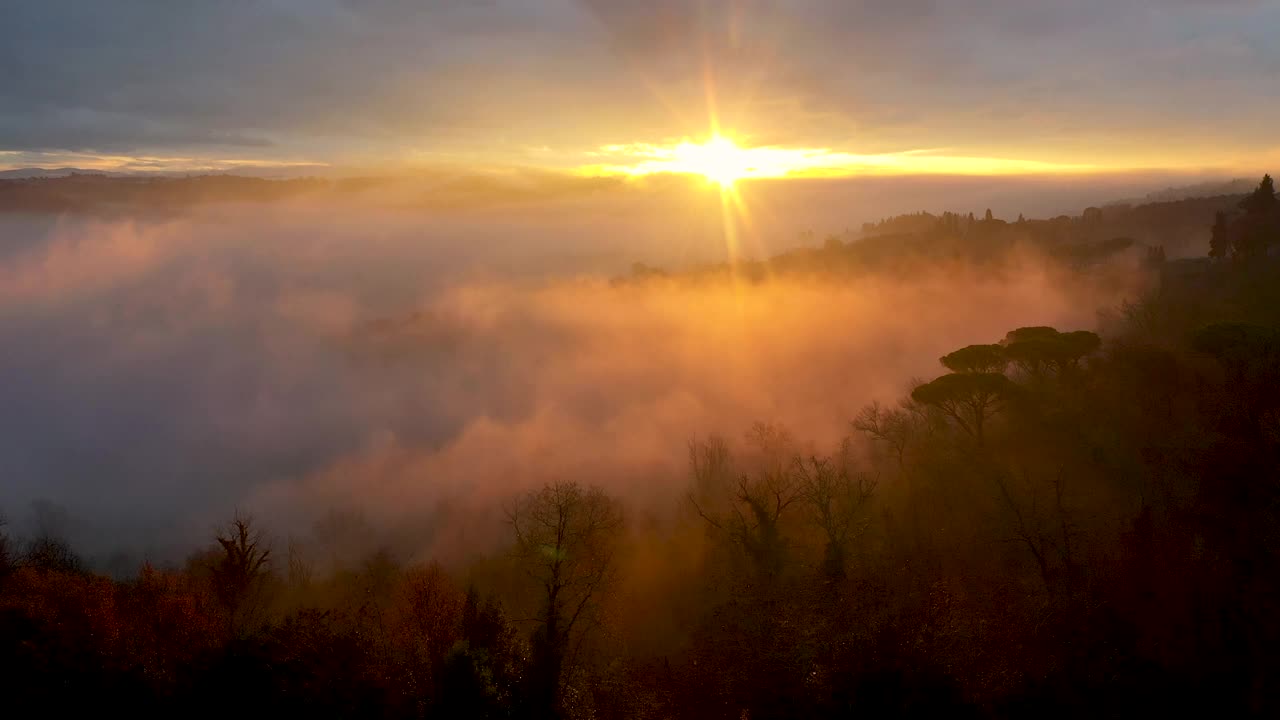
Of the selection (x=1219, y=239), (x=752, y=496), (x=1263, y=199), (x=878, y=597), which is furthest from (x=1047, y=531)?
(x=1263, y=199)

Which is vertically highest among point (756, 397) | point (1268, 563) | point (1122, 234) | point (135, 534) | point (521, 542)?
point (1122, 234)

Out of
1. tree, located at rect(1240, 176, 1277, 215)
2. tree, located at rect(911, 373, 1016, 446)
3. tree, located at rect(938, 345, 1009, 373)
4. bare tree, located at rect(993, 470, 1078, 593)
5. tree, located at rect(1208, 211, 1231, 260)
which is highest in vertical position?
tree, located at rect(1240, 176, 1277, 215)

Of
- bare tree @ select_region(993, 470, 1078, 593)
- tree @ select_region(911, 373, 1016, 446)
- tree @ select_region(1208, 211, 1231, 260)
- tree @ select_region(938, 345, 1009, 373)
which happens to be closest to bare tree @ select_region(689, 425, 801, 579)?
tree @ select_region(911, 373, 1016, 446)

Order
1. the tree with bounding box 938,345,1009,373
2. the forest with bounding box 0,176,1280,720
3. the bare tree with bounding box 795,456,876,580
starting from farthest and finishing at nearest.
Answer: the tree with bounding box 938,345,1009,373 → the bare tree with bounding box 795,456,876,580 → the forest with bounding box 0,176,1280,720

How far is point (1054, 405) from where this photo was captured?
44938 millimetres

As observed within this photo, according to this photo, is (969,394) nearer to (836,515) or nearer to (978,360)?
(978,360)

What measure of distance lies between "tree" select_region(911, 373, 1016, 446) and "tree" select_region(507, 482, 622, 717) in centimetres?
2072

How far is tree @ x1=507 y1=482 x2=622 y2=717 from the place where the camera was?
2688 cm

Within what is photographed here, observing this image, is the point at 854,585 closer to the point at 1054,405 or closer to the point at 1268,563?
the point at 1268,563

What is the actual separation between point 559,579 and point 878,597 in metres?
14.9

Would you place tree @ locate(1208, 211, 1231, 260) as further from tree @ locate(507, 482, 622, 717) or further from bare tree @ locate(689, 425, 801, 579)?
tree @ locate(507, 482, 622, 717)

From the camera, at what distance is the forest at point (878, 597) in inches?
854

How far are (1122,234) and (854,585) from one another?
13850 centimetres

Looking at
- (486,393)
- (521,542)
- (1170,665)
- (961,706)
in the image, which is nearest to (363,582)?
(521,542)
